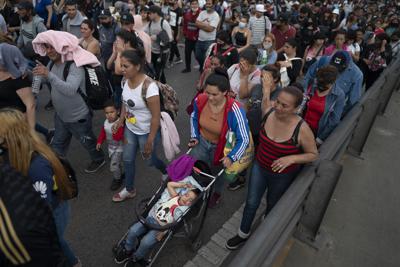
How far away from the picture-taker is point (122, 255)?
3.20 metres

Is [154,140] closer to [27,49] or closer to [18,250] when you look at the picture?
[18,250]

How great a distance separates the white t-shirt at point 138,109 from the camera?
11.3ft

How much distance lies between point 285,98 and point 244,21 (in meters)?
5.32

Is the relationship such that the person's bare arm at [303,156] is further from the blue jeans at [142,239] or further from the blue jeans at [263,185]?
the blue jeans at [142,239]

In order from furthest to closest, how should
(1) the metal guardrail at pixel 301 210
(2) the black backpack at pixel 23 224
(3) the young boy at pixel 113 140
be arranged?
(3) the young boy at pixel 113 140
(1) the metal guardrail at pixel 301 210
(2) the black backpack at pixel 23 224

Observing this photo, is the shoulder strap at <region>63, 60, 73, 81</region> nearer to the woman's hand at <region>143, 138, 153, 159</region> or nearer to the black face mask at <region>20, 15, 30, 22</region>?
the woman's hand at <region>143, 138, 153, 159</region>

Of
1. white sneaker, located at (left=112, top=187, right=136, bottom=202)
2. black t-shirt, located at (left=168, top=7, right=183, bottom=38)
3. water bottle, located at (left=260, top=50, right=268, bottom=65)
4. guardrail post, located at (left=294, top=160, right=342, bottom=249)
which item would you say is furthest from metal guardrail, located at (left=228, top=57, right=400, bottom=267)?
black t-shirt, located at (left=168, top=7, right=183, bottom=38)

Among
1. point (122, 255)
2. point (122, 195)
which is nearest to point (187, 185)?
point (122, 255)

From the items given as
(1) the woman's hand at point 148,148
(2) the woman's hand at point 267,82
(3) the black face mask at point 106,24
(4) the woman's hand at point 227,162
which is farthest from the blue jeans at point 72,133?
(3) the black face mask at point 106,24

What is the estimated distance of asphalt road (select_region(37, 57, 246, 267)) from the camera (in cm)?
→ 338

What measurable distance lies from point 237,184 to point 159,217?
184 cm

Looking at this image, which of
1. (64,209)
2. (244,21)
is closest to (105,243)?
(64,209)

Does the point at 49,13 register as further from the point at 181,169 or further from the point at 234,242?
the point at 234,242

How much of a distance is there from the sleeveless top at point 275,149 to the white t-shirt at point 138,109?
130cm
